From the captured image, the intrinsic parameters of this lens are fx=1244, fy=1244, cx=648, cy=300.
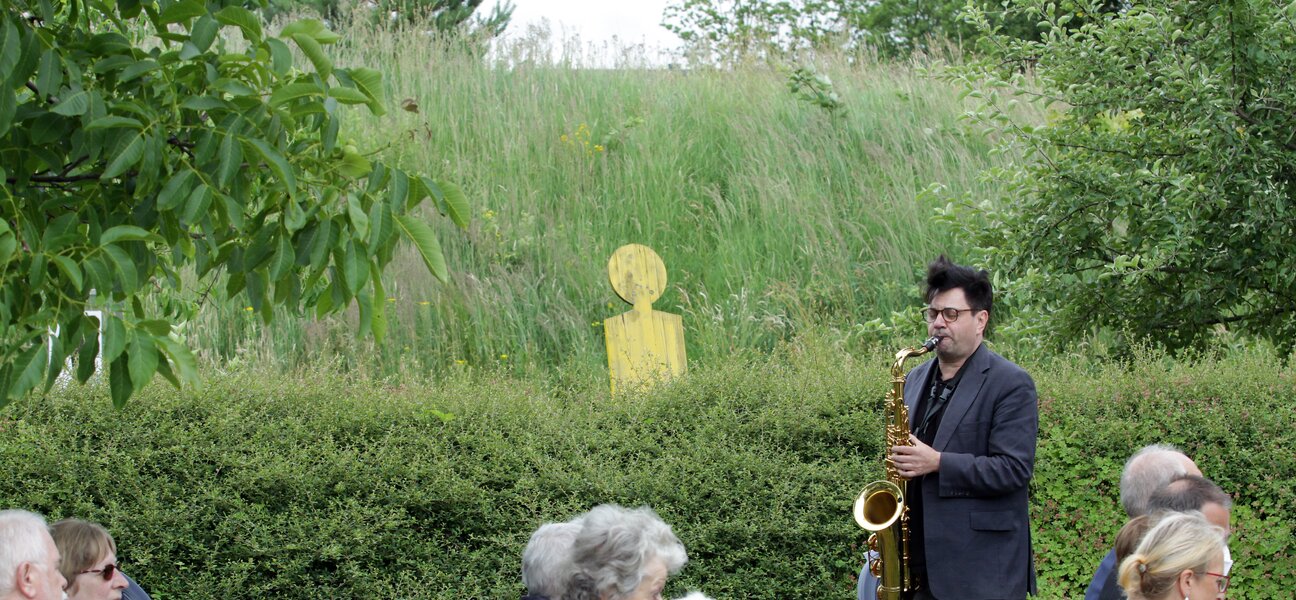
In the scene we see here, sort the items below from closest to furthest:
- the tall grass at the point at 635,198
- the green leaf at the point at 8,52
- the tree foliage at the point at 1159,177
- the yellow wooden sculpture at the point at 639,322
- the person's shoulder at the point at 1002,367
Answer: the green leaf at the point at 8,52, the person's shoulder at the point at 1002,367, the tree foliage at the point at 1159,177, the yellow wooden sculpture at the point at 639,322, the tall grass at the point at 635,198

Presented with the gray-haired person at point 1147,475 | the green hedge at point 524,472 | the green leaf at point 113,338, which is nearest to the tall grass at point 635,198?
the green hedge at point 524,472

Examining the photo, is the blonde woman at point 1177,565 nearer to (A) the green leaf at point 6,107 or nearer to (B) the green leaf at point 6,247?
(B) the green leaf at point 6,247

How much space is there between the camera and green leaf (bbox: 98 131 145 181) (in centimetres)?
277

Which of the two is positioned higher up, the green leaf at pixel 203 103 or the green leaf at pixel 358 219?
the green leaf at pixel 203 103

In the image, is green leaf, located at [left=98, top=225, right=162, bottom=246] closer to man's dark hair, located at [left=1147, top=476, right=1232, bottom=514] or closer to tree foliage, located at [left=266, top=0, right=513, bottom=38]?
man's dark hair, located at [left=1147, top=476, right=1232, bottom=514]

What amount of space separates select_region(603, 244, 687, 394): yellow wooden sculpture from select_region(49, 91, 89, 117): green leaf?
4608 mm

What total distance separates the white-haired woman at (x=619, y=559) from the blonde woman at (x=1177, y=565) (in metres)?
1.29

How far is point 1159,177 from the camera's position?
228 inches

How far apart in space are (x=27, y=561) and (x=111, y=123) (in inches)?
55.3

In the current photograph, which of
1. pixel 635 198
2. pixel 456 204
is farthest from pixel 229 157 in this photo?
pixel 635 198

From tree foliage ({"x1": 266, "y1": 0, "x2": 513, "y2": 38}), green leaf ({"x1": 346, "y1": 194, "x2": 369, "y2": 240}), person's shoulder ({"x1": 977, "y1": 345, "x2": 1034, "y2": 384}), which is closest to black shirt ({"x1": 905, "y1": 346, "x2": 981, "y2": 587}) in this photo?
person's shoulder ({"x1": 977, "y1": 345, "x2": 1034, "y2": 384})

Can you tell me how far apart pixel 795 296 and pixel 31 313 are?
23.5 ft

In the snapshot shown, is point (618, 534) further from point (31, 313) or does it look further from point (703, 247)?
point (703, 247)

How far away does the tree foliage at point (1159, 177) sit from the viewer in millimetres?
5742
